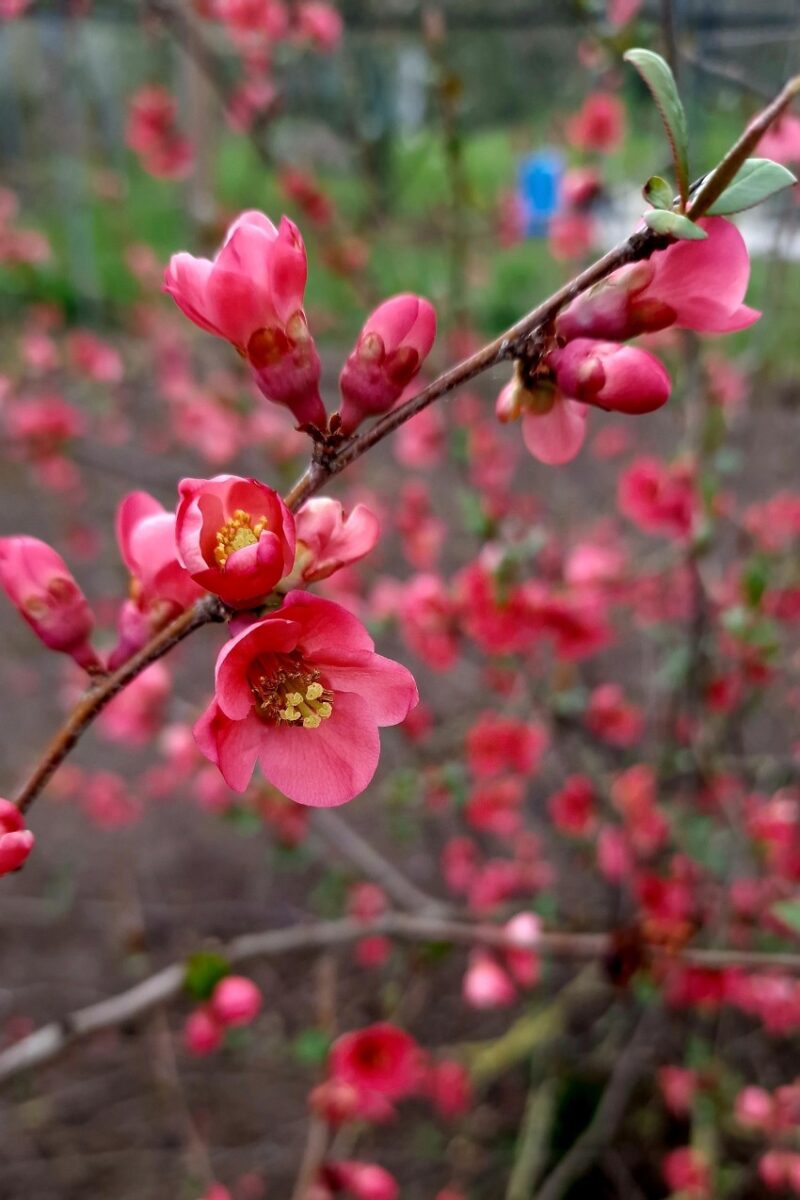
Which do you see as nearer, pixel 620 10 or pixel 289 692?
A: pixel 289 692

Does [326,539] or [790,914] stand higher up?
[326,539]

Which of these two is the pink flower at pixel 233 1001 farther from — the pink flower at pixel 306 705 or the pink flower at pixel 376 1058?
the pink flower at pixel 306 705

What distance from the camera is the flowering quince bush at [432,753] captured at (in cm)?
47

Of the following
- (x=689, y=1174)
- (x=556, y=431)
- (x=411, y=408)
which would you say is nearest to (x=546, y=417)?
(x=556, y=431)

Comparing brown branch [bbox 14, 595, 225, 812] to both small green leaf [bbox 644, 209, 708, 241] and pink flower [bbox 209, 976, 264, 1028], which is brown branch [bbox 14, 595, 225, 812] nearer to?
small green leaf [bbox 644, 209, 708, 241]

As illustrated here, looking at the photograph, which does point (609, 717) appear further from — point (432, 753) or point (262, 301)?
point (262, 301)

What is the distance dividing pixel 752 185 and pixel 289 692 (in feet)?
1.10

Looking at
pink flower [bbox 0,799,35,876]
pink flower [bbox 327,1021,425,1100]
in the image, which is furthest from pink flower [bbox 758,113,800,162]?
pink flower [bbox 327,1021,425,1100]

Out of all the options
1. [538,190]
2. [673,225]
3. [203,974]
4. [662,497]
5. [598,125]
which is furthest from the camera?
[538,190]

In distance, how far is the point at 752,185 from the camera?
414 mm

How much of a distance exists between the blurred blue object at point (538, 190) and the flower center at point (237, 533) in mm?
2925

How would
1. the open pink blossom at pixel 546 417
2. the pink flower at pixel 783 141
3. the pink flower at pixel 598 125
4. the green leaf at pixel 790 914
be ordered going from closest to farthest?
1. the open pink blossom at pixel 546 417
2. the green leaf at pixel 790 914
3. the pink flower at pixel 783 141
4. the pink flower at pixel 598 125

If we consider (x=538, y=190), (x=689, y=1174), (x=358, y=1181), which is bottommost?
(x=689, y=1174)

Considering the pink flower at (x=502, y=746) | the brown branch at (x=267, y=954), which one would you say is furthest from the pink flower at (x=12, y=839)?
the pink flower at (x=502, y=746)
